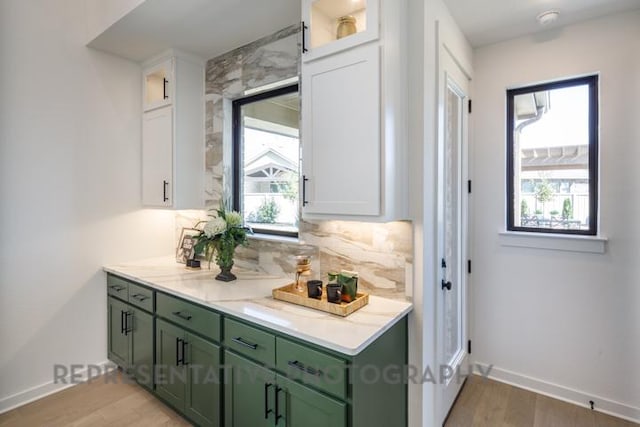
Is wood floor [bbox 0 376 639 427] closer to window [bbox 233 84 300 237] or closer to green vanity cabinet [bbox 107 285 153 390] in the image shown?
green vanity cabinet [bbox 107 285 153 390]

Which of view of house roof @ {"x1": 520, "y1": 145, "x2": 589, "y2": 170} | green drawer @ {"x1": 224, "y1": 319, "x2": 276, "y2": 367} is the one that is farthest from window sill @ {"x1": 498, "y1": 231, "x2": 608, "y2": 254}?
green drawer @ {"x1": 224, "y1": 319, "x2": 276, "y2": 367}

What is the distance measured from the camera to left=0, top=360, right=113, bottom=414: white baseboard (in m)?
2.30

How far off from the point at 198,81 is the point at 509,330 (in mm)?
3330

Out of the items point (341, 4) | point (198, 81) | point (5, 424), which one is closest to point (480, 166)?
point (341, 4)

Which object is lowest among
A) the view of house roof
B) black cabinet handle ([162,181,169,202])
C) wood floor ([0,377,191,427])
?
wood floor ([0,377,191,427])

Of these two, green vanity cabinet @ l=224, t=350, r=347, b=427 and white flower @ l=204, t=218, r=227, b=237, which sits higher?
white flower @ l=204, t=218, r=227, b=237

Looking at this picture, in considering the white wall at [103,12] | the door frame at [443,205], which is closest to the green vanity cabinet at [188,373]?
the door frame at [443,205]

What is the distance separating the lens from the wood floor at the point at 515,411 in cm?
212

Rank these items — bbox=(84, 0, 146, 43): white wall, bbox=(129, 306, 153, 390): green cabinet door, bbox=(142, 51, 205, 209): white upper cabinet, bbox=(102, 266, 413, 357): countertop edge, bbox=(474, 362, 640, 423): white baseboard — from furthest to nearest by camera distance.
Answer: bbox=(142, 51, 205, 209): white upper cabinet < bbox=(129, 306, 153, 390): green cabinet door < bbox=(84, 0, 146, 43): white wall < bbox=(474, 362, 640, 423): white baseboard < bbox=(102, 266, 413, 357): countertop edge

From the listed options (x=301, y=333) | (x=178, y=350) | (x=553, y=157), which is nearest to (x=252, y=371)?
(x=301, y=333)

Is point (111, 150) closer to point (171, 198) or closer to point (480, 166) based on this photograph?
point (171, 198)

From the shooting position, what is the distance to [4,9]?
7.50 ft

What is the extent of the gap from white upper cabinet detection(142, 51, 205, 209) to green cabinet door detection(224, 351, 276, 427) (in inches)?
60.9

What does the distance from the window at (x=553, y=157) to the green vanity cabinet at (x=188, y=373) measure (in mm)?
2351
